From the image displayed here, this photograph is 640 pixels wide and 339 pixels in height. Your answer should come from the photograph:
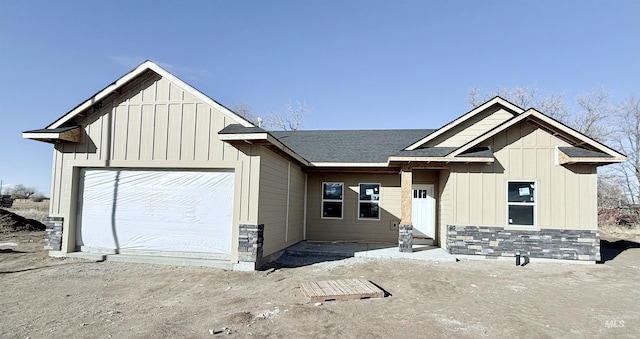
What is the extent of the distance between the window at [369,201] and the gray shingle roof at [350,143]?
125 cm

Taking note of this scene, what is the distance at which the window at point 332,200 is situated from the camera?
12.8 meters

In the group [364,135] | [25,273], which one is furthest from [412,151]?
[25,273]

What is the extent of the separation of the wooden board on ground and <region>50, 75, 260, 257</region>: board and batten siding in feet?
7.10

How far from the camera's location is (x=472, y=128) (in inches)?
445

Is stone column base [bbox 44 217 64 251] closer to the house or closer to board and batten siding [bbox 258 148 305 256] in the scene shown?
the house

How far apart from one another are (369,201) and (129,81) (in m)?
8.22

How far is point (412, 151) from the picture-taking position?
10.8m

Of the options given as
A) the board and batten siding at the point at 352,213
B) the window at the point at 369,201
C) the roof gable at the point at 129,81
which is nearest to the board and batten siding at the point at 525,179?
the board and batten siding at the point at 352,213

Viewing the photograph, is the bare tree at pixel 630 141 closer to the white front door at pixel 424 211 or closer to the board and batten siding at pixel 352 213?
the white front door at pixel 424 211

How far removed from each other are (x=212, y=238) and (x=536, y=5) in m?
12.1

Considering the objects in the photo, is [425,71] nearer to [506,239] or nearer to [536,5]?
[536,5]

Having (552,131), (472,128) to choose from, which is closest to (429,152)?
(472,128)

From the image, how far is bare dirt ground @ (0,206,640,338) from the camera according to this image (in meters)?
4.44

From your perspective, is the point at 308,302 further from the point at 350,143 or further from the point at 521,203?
the point at 350,143
